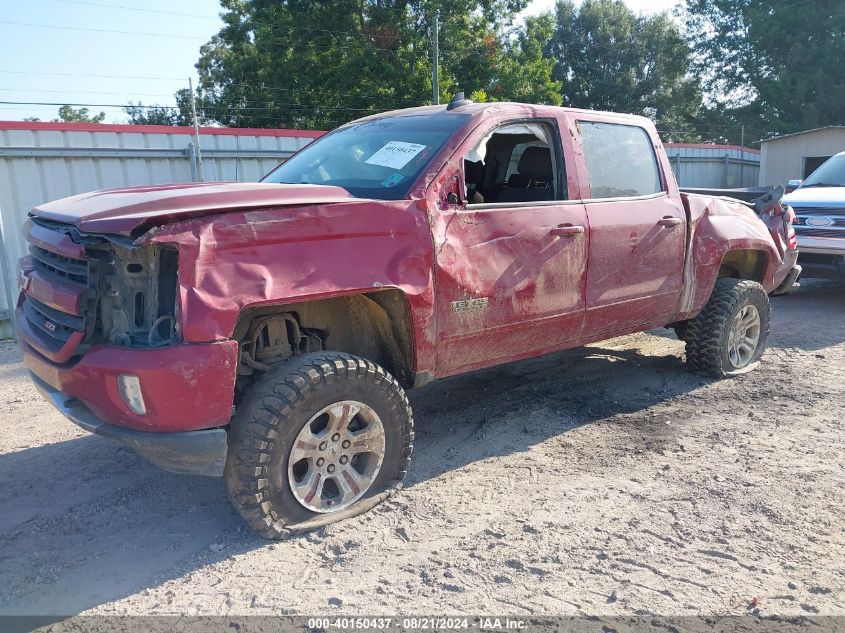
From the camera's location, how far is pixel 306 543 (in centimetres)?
330

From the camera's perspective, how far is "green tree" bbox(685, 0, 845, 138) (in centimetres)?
3488

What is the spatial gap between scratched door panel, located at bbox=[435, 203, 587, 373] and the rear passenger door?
185 millimetres

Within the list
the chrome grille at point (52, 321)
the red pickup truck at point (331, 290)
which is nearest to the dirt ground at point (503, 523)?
the red pickup truck at point (331, 290)

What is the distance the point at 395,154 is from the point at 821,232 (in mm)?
7038

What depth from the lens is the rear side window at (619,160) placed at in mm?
4680

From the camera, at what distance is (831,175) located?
33.8 ft

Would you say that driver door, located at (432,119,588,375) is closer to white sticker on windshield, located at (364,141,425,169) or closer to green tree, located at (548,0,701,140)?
white sticker on windshield, located at (364,141,425,169)

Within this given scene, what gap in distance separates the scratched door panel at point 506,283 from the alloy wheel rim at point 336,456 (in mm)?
594

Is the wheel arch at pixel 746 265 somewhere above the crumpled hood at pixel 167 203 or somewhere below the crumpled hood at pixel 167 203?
below

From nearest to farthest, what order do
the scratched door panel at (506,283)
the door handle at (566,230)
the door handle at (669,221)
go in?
1. the scratched door panel at (506,283)
2. the door handle at (566,230)
3. the door handle at (669,221)

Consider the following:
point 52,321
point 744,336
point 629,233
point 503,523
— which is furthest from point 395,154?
point 744,336

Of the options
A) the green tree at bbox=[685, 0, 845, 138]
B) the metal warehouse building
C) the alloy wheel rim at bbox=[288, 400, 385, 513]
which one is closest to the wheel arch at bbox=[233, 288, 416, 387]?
the alloy wheel rim at bbox=[288, 400, 385, 513]

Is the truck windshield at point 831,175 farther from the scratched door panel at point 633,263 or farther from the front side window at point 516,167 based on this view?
the front side window at point 516,167

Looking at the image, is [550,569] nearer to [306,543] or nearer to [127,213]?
[306,543]
